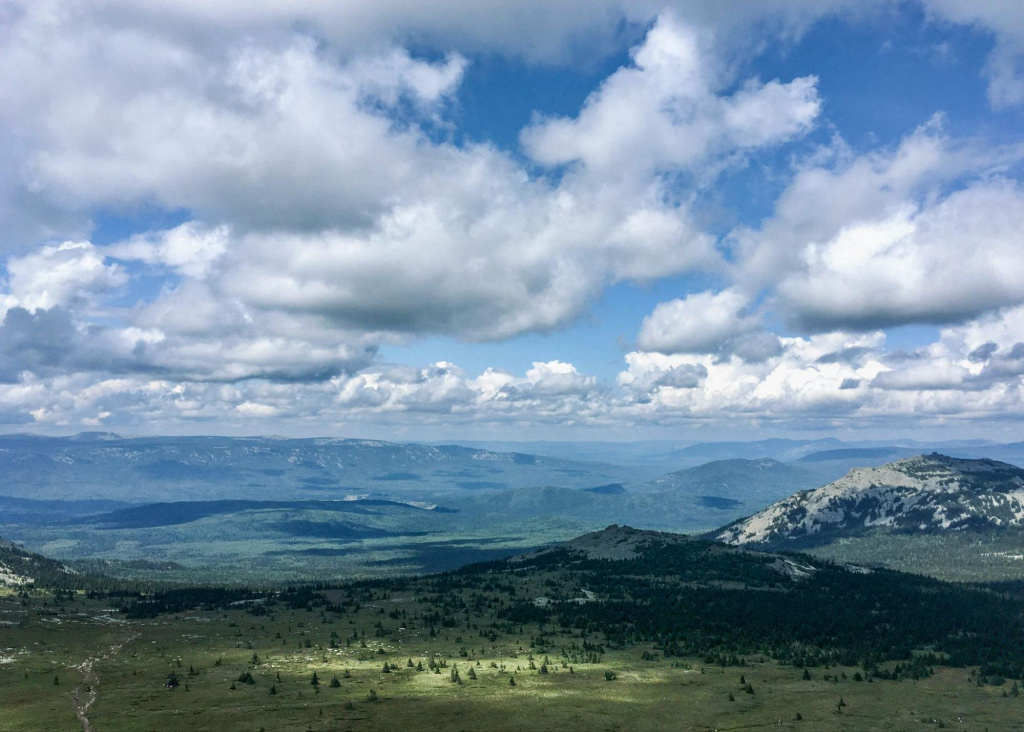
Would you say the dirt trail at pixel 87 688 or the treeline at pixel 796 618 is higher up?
the dirt trail at pixel 87 688

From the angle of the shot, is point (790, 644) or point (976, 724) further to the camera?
point (790, 644)

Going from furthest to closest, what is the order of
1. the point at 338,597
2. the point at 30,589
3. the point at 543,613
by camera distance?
the point at 30,589
the point at 338,597
the point at 543,613

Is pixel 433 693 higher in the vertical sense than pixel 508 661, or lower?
higher

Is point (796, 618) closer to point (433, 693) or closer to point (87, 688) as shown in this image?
point (433, 693)

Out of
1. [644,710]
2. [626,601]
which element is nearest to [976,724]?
[644,710]

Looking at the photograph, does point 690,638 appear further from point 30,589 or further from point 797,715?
point 30,589

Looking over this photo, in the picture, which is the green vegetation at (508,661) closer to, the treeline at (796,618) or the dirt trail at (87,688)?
the dirt trail at (87,688)

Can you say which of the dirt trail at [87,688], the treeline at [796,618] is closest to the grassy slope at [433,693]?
the dirt trail at [87,688]

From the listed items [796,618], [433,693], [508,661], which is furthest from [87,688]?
[796,618]
